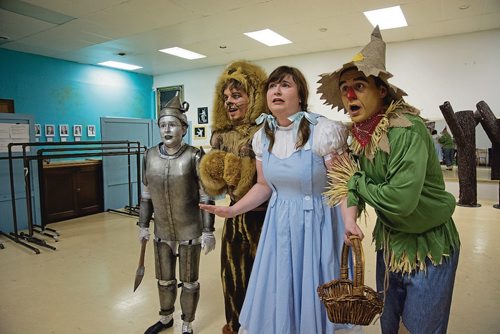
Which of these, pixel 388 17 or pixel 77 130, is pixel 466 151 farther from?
pixel 77 130

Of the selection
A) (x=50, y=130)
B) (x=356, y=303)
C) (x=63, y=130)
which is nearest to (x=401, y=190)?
(x=356, y=303)

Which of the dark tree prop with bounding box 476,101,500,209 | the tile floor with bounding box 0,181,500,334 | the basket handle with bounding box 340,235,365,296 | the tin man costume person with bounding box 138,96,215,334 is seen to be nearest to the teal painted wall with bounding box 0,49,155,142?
the tile floor with bounding box 0,181,500,334

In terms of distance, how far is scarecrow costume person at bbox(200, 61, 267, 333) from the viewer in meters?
1.79

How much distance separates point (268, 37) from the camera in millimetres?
6180

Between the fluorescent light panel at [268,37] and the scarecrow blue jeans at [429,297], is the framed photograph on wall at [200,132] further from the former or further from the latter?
the scarecrow blue jeans at [429,297]

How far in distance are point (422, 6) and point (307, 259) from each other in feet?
15.4

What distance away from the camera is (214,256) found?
3.58 metres

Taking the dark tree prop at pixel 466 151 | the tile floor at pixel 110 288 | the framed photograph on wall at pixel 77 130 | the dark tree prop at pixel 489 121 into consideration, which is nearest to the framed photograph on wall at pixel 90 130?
the framed photograph on wall at pixel 77 130

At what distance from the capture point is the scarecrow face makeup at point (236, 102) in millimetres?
1857

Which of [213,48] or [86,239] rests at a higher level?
[213,48]

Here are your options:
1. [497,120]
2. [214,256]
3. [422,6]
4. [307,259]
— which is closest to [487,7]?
[422,6]

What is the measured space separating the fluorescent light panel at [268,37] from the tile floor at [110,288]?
138 inches

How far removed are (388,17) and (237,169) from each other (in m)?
4.58

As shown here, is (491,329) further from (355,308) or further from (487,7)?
(487,7)
